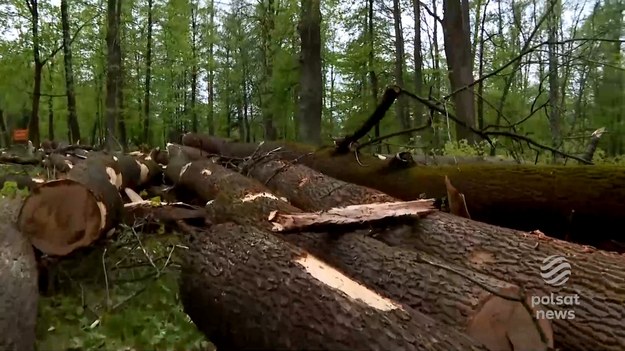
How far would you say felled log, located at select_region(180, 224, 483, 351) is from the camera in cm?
222

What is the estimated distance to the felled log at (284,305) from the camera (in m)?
2.22

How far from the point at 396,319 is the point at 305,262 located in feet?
2.39

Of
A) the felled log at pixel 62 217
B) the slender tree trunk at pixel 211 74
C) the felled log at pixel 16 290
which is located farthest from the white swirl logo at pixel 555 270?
the slender tree trunk at pixel 211 74

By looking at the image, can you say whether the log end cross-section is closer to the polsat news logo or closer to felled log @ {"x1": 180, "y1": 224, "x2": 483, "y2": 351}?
felled log @ {"x1": 180, "y1": 224, "x2": 483, "y2": 351}

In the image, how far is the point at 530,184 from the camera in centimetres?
445

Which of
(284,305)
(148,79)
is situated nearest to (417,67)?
(148,79)

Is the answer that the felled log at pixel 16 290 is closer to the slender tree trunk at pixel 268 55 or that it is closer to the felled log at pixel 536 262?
the felled log at pixel 536 262

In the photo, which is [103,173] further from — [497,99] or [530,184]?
[497,99]

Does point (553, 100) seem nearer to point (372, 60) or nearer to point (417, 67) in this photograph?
point (417, 67)

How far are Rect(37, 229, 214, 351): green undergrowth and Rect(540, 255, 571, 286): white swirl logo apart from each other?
2.17m

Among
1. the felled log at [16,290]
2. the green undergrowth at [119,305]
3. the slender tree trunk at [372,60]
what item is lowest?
the green undergrowth at [119,305]

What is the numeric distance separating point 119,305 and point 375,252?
2.16m

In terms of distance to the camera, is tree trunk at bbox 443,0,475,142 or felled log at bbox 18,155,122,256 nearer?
felled log at bbox 18,155,122,256

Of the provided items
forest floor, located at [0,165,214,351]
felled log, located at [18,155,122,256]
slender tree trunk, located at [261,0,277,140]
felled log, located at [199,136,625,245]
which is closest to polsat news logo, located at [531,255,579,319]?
felled log, located at [199,136,625,245]
